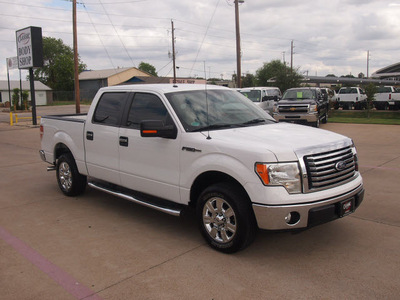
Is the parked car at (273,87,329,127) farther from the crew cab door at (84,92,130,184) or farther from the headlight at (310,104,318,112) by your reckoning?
the crew cab door at (84,92,130,184)

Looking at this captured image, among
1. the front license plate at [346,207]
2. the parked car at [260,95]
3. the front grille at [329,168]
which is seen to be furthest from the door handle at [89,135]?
the parked car at [260,95]

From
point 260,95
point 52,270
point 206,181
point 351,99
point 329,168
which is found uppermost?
point 260,95

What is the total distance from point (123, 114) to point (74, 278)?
2.46 metres

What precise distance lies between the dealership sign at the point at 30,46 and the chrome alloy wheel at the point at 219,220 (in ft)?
72.5

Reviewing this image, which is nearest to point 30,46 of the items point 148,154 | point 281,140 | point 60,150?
point 60,150

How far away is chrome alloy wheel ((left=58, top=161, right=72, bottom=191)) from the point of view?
259 inches

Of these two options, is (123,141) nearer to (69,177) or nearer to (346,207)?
(69,177)

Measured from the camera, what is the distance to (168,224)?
5262 mm

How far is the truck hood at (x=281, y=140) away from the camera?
12.6 feet

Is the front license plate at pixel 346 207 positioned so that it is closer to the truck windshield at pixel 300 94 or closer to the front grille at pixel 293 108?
the front grille at pixel 293 108

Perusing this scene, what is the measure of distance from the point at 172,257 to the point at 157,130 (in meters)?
1.45

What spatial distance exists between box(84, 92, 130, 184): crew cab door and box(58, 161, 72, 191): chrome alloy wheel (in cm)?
70

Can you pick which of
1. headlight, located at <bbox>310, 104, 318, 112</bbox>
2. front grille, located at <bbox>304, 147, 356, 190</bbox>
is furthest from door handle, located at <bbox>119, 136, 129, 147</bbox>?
headlight, located at <bbox>310, 104, 318, 112</bbox>

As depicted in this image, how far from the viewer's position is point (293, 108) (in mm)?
16938
